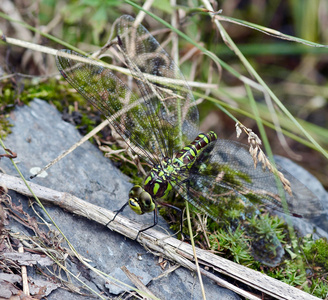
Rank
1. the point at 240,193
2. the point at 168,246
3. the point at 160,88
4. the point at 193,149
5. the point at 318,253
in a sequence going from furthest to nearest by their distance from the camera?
the point at 160,88
the point at 193,149
the point at 240,193
the point at 318,253
the point at 168,246

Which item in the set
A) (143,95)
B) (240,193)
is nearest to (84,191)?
(143,95)

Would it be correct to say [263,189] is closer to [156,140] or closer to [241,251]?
[241,251]

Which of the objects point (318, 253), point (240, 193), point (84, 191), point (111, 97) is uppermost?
point (111, 97)

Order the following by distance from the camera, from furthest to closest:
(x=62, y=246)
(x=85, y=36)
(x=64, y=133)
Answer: (x=85, y=36) < (x=64, y=133) < (x=62, y=246)

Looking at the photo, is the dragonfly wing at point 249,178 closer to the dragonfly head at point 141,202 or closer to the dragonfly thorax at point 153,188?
the dragonfly thorax at point 153,188

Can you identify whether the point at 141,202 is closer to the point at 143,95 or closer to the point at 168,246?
the point at 168,246

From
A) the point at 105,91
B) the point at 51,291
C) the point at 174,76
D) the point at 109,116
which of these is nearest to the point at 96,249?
the point at 51,291

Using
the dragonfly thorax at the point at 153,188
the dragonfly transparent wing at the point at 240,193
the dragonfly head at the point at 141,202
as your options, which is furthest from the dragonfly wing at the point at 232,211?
the dragonfly head at the point at 141,202
